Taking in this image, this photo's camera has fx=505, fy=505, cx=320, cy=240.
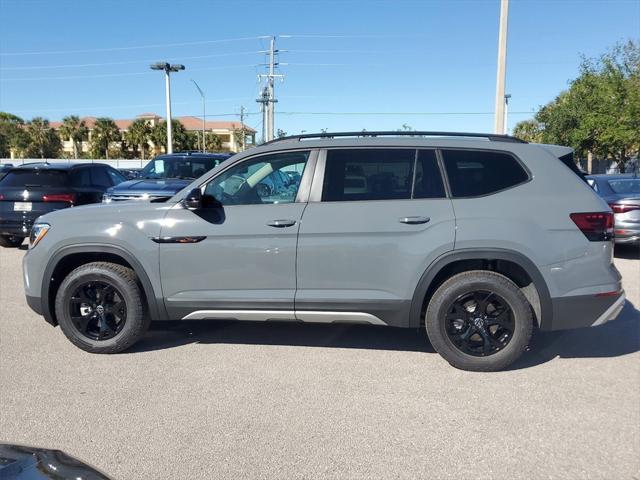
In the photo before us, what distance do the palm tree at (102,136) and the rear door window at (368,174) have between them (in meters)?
67.0

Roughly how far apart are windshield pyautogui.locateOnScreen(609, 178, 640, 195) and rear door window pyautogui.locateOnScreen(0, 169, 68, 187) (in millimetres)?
10403

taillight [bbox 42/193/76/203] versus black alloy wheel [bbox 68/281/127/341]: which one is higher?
taillight [bbox 42/193/76/203]

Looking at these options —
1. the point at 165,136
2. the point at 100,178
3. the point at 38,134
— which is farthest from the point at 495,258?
the point at 38,134

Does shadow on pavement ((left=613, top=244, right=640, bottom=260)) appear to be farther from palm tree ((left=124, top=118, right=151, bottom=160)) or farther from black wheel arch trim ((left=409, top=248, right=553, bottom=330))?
palm tree ((left=124, top=118, right=151, bottom=160))

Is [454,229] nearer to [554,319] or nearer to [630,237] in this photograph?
[554,319]

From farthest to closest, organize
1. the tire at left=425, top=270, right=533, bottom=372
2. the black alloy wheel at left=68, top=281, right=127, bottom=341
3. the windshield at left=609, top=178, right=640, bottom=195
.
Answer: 1. the windshield at left=609, top=178, right=640, bottom=195
2. the black alloy wheel at left=68, top=281, right=127, bottom=341
3. the tire at left=425, top=270, right=533, bottom=372

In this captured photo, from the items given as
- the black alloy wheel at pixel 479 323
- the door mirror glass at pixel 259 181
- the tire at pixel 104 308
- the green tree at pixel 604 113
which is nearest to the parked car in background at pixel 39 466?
the tire at pixel 104 308

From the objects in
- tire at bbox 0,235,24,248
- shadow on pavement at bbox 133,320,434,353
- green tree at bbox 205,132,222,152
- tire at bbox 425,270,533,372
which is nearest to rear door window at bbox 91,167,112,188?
tire at bbox 0,235,24,248

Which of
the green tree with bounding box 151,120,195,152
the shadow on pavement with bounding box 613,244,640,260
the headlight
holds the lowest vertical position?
the shadow on pavement with bounding box 613,244,640,260

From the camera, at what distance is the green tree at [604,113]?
24.9 meters

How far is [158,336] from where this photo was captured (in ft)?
17.0

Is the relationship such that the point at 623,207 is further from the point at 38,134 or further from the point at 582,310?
the point at 38,134

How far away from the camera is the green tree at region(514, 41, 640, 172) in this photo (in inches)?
979

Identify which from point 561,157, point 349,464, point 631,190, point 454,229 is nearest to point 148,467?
point 349,464
